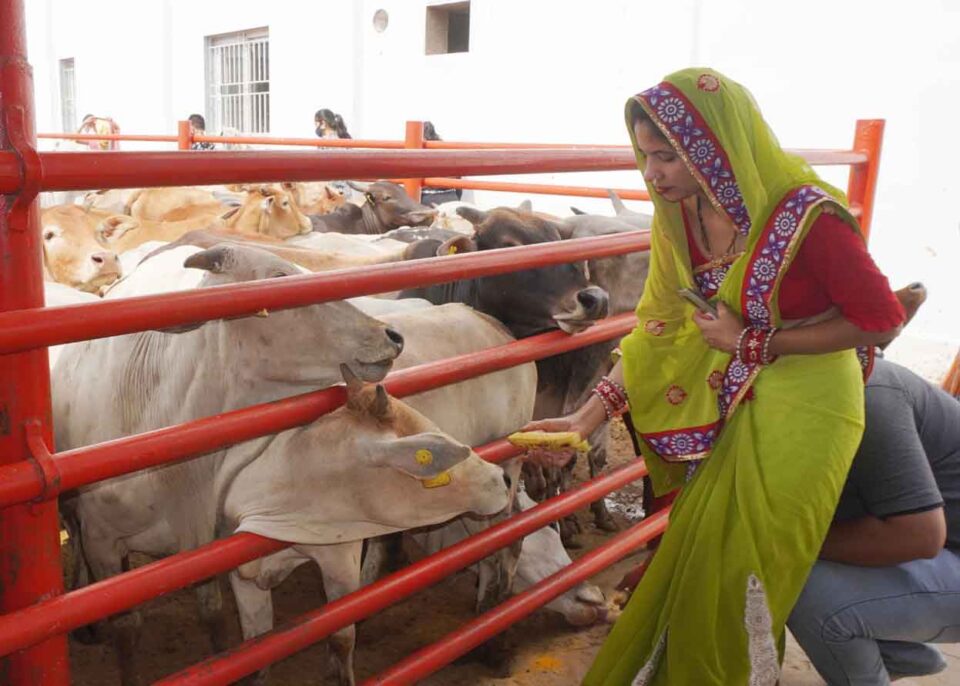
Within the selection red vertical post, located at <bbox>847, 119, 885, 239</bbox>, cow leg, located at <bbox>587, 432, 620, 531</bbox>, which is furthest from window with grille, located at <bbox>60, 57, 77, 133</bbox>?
red vertical post, located at <bbox>847, 119, 885, 239</bbox>

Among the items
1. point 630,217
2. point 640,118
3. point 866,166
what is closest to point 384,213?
point 630,217

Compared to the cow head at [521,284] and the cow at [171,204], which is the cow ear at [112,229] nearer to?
the cow at [171,204]

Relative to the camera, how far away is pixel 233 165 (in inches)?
66.4

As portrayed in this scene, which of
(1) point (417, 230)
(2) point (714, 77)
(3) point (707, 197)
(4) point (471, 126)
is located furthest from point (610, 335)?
(4) point (471, 126)

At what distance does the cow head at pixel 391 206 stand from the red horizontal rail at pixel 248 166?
361 cm

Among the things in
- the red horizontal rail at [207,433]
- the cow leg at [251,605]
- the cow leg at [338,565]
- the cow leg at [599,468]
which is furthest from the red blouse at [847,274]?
the cow leg at [599,468]

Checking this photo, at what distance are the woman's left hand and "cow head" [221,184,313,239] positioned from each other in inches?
157

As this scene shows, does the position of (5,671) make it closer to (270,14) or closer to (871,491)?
(871,491)

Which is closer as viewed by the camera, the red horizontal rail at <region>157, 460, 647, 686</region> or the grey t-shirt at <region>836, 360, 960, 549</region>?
the red horizontal rail at <region>157, 460, 647, 686</region>

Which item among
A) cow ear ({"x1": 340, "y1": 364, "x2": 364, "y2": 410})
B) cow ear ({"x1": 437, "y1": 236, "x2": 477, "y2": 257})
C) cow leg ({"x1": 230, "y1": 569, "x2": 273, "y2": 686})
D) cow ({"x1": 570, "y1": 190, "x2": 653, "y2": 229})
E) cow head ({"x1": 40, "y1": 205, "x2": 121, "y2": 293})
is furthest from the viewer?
cow head ({"x1": 40, "y1": 205, "x2": 121, "y2": 293})

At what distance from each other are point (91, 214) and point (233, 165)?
18.5 ft

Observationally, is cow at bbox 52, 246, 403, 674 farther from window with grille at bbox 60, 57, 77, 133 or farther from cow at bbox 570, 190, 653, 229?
window with grille at bbox 60, 57, 77, 133

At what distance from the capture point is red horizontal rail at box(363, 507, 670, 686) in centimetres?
218

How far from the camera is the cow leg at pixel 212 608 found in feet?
8.60
